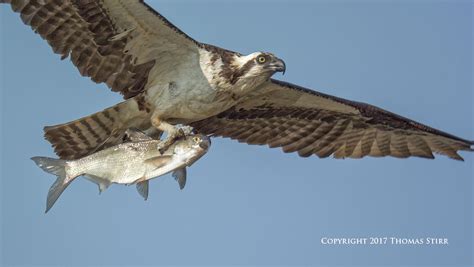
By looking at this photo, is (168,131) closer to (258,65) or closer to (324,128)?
(258,65)

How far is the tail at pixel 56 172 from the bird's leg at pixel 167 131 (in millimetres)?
1237

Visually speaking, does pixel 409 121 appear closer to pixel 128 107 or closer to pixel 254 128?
pixel 254 128

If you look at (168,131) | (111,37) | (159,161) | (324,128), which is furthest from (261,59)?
(324,128)

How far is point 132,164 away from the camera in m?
12.4

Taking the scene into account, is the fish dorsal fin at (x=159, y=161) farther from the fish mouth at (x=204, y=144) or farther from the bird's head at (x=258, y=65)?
the bird's head at (x=258, y=65)

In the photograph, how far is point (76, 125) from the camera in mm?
14156

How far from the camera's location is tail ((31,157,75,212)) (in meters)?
12.7

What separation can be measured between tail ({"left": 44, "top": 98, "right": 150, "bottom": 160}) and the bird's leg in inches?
12.9

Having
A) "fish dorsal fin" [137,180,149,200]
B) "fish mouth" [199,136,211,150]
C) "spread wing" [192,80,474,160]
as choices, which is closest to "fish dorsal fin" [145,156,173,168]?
"fish dorsal fin" [137,180,149,200]

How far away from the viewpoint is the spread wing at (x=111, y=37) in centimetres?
1354

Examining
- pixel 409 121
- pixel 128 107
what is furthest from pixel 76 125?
pixel 409 121

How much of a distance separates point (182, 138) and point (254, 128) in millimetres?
3366

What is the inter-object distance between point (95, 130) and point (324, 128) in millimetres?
3541

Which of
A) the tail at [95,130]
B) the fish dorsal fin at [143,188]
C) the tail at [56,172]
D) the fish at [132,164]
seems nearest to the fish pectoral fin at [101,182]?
the fish at [132,164]
